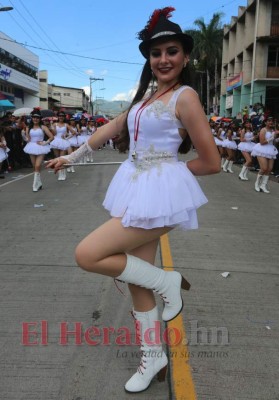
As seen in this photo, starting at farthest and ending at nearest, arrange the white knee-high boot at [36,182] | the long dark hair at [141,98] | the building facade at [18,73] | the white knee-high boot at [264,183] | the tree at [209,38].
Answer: the tree at [209,38]
the building facade at [18,73]
the white knee-high boot at [264,183]
the white knee-high boot at [36,182]
the long dark hair at [141,98]

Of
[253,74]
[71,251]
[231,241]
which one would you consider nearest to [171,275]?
[71,251]

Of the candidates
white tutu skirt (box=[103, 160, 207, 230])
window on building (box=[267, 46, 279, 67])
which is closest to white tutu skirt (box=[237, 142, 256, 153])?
white tutu skirt (box=[103, 160, 207, 230])

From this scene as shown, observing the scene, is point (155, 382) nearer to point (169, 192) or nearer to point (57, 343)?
point (57, 343)

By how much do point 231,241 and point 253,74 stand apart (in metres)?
31.2

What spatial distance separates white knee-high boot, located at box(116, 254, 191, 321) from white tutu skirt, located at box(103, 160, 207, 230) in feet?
0.78

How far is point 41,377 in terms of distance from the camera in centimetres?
261

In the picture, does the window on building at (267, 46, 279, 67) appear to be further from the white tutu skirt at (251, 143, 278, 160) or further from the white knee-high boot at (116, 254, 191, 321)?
the white knee-high boot at (116, 254, 191, 321)

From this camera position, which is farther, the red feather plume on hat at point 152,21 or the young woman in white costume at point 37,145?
the young woman in white costume at point 37,145

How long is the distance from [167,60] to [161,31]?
0.52 feet

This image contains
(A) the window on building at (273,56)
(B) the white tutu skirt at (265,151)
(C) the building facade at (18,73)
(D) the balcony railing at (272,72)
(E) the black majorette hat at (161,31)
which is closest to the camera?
(E) the black majorette hat at (161,31)

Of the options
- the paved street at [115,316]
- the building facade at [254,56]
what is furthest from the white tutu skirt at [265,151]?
the building facade at [254,56]

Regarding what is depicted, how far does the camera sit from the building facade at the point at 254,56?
33.0 meters

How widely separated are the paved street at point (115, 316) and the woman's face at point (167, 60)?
186 cm

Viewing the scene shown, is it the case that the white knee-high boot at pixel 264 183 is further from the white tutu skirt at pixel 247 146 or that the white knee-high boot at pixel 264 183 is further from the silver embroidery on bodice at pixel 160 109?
the silver embroidery on bodice at pixel 160 109
